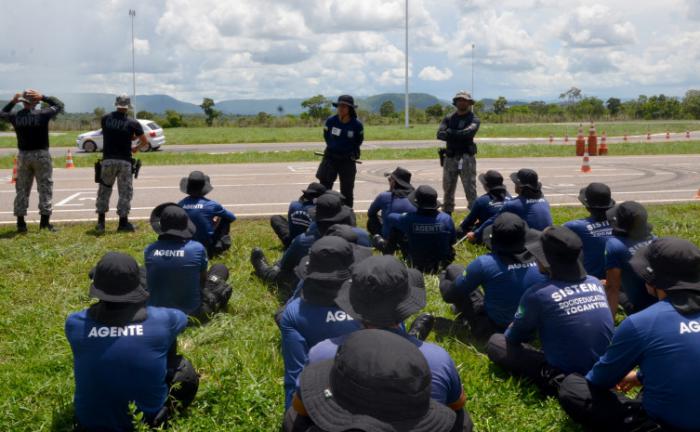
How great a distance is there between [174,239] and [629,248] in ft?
13.2

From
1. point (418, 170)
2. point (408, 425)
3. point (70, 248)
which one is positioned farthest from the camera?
point (418, 170)

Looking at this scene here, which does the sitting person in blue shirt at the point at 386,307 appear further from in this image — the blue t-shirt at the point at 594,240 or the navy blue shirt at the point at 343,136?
the navy blue shirt at the point at 343,136

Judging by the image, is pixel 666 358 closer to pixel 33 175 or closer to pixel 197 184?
pixel 197 184

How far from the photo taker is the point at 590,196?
263 inches

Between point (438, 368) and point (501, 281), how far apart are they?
2.51 meters

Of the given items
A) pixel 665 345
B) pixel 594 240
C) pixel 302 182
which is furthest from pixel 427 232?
pixel 302 182

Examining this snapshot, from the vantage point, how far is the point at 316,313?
411cm

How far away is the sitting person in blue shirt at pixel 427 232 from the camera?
25.0 feet

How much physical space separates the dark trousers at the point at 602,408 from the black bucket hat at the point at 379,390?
7.71ft

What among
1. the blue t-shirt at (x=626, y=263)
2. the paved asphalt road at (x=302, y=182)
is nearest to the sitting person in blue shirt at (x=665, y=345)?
the blue t-shirt at (x=626, y=263)

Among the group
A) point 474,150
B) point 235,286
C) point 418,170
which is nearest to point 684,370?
point 235,286

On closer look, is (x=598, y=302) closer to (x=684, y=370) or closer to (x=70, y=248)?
(x=684, y=370)

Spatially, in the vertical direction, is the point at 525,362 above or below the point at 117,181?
below

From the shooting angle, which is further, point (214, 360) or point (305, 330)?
point (214, 360)
